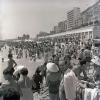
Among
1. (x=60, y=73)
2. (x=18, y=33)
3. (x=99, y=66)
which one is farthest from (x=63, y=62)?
(x=18, y=33)

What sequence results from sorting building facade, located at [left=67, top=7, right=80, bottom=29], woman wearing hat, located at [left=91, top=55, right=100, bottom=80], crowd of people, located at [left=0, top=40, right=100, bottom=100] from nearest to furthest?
crowd of people, located at [left=0, top=40, right=100, bottom=100] < woman wearing hat, located at [left=91, top=55, right=100, bottom=80] < building facade, located at [left=67, top=7, right=80, bottom=29]

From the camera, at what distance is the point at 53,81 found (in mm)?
2135

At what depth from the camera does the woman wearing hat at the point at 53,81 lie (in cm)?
213

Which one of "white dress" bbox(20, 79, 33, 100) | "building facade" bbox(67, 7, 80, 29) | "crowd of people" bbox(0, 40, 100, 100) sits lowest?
"white dress" bbox(20, 79, 33, 100)

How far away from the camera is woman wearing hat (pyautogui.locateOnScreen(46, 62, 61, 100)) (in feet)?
6.98

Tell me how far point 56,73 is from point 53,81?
0.22 ft

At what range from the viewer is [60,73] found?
2162 mm

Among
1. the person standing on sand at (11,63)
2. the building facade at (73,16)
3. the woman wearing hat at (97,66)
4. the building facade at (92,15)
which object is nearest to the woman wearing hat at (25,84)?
the person standing on sand at (11,63)

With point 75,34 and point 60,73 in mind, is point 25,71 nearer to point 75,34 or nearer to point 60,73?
point 60,73

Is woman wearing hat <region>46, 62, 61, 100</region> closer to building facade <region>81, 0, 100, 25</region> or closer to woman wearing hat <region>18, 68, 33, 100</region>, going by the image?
woman wearing hat <region>18, 68, 33, 100</region>

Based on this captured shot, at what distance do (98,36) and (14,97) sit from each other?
993mm

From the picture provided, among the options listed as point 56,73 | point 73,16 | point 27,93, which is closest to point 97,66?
point 56,73

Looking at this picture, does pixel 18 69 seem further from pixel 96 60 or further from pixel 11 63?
pixel 96 60

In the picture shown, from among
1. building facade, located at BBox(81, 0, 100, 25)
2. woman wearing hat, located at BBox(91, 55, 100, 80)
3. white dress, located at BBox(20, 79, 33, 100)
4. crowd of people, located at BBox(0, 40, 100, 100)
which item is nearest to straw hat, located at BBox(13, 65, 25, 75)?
crowd of people, located at BBox(0, 40, 100, 100)
